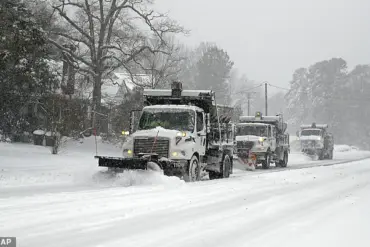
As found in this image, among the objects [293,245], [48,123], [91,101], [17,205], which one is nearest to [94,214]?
[17,205]

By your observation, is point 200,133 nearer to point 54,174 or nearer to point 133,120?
point 133,120

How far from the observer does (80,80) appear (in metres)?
33.3

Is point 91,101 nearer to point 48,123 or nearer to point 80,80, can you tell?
point 80,80

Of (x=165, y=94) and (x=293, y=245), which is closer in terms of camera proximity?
(x=293, y=245)

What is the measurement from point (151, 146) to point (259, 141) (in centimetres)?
1183

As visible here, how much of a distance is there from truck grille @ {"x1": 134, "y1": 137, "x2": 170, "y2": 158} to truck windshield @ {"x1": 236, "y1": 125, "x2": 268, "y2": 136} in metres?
12.1

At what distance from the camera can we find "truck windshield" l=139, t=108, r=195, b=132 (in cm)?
1414

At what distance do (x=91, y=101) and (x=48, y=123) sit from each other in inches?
398

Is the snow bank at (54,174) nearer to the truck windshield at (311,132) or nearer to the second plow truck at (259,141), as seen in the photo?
the second plow truck at (259,141)

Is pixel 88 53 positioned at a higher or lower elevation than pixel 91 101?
higher

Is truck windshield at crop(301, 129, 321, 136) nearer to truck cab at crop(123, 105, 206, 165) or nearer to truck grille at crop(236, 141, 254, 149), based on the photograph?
truck grille at crop(236, 141, 254, 149)

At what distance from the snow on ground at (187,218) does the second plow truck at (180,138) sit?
6.68 feet

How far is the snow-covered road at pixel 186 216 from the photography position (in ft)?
19.7

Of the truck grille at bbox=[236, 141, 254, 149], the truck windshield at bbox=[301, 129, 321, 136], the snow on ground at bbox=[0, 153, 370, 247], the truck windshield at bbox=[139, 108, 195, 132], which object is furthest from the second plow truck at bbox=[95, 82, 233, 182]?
the truck windshield at bbox=[301, 129, 321, 136]
